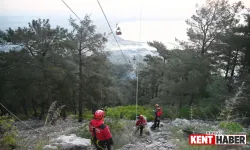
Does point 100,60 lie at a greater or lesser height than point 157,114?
greater

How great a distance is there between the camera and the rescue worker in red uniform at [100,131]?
684 cm

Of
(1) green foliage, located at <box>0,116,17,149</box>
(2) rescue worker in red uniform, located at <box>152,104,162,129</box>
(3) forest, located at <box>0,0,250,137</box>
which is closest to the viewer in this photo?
(1) green foliage, located at <box>0,116,17,149</box>

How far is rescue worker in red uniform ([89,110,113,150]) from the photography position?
6.84 metres

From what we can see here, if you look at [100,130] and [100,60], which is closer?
[100,130]

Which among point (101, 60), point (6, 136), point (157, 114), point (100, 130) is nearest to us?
point (100, 130)

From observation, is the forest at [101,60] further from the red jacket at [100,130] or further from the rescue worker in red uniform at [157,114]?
the red jacket at [100,130]

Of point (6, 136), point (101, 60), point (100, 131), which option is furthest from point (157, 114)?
point (101, 60)

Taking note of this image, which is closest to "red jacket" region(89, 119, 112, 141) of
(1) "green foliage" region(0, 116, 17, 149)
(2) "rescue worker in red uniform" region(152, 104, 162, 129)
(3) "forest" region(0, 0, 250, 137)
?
(1) "green foliage" region(0, 116, 17, 149)

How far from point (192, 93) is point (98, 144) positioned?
743 inches

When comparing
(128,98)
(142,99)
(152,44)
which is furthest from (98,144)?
Result: (128,98)

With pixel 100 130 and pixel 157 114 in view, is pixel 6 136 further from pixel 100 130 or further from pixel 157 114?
pixel 157 114

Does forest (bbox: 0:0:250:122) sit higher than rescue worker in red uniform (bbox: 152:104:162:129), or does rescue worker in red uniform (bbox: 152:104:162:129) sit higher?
forest (bbox: 0:0:250:122)

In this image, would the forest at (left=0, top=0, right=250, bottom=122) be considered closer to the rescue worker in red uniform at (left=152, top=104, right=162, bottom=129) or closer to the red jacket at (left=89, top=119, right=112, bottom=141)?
the rescue worker in red uniform at (left=152, top=104, right=162, bottom=129)

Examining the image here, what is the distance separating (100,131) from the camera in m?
6.90
